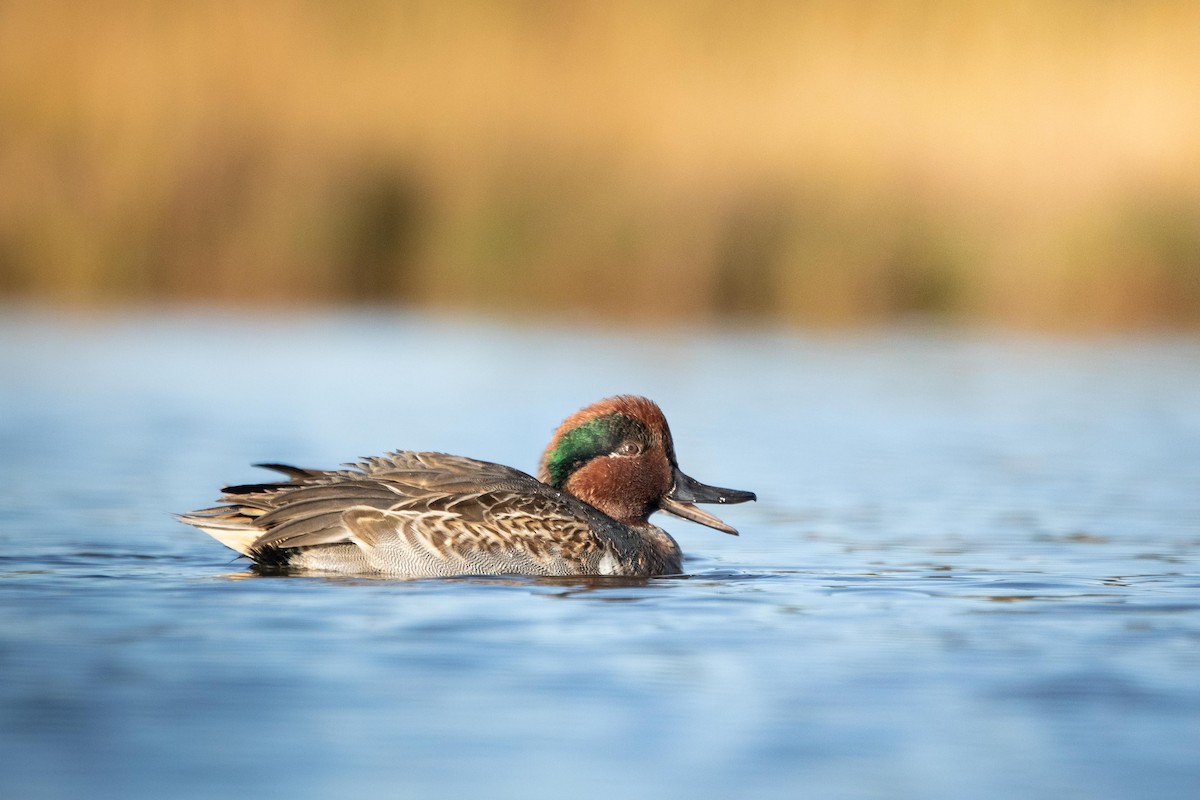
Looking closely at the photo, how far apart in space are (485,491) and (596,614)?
105cm

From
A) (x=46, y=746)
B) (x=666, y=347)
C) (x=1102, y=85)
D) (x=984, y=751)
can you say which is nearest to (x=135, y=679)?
(x=46, y=746)

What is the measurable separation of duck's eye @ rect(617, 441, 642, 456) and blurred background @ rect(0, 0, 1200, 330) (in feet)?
41.7

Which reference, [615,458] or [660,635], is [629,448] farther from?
[660,635]

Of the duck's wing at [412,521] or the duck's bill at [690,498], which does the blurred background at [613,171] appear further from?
the duck's wing at [412,521]

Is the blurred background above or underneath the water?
above

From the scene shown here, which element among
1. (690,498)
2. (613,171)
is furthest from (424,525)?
(613,171)

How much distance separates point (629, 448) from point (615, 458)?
7 cm

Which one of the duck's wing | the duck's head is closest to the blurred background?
the duck's head

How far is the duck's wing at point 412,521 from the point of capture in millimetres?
7160

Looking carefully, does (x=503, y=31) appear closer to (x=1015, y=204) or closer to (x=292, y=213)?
(x=292, y=213)

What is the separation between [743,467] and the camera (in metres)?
11.8

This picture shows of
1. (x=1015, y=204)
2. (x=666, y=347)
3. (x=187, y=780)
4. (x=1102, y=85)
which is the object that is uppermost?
(x=1102, y=85)

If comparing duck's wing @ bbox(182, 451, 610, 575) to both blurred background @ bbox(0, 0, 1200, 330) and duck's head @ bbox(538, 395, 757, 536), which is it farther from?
blurred background @ bbox(0, 0, 1200, 330)

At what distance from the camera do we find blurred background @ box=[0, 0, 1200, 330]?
2077cm
